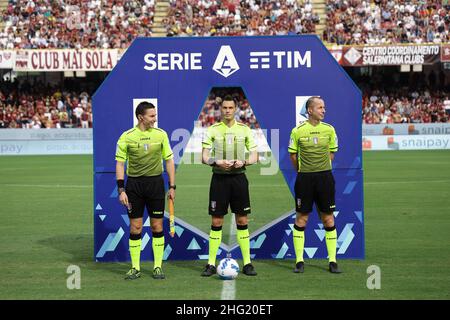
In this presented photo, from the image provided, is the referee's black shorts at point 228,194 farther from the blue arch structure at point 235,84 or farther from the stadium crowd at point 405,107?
the stadium crowd at point 405,107

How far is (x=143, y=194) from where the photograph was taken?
32.3ft

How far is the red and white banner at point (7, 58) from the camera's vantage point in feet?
135

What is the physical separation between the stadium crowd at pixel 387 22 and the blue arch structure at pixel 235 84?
32053mm

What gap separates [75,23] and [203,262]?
35.2m

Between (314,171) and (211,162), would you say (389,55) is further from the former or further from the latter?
(211,162)

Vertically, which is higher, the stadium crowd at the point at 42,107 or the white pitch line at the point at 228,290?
the stadium crowd at the point at 42,107

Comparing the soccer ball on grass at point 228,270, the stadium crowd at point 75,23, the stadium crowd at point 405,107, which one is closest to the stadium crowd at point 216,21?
the stadium crowd at point 75,23

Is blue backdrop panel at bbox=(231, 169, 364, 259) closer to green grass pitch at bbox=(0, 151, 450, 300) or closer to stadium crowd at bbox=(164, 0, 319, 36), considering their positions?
green grass pitch at bbox=(0, 151, 450, 300)

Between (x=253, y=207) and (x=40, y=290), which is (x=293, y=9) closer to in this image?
(x=253, y=207)

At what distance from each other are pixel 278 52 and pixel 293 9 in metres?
34.3

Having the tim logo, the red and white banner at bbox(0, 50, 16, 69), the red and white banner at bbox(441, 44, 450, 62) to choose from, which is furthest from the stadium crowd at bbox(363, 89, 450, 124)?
the tim logo

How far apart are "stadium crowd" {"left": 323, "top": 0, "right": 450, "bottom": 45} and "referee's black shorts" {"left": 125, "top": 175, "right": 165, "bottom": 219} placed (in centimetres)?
3387

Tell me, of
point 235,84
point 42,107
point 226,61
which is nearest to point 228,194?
point 235,84

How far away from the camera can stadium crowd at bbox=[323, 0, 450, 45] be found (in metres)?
42.6
